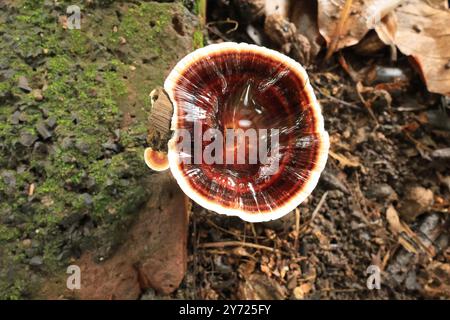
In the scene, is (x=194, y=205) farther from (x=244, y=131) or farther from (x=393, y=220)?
(x=393, y=220)

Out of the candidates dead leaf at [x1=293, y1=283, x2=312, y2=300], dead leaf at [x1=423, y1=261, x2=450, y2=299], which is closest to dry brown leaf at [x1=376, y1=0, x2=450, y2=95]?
dead leaf at [x1=423, y1=261, x2=450, y2=299]

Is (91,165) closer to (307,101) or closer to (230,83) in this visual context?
(230,83)

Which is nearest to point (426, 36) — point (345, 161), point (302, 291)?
point (345, 161)

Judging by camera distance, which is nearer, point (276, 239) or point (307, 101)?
point (307, 101)

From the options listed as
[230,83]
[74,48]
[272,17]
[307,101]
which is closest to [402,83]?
[272,17]

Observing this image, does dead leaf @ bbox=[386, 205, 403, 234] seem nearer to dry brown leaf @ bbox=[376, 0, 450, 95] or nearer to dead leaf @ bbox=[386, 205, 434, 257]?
dead leaf @ bbox=[386, 205, 434, 257]

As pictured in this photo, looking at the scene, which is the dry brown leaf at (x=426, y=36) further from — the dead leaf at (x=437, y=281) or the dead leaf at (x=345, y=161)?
the dead leaf at (x=437, y=281)

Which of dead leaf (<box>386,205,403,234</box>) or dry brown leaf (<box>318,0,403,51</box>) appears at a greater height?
dry brown leaf (<box>318,0,403,51</box>)
